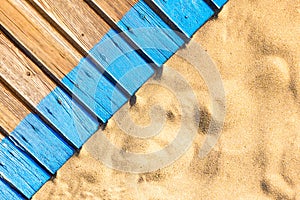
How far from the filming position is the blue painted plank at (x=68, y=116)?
3.50 meters

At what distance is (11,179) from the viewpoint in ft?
11.6

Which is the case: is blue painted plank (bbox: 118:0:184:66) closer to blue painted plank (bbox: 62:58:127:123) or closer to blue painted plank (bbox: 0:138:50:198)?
blue painted plank (bbox: 62:58:127:123)

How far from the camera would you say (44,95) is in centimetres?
349

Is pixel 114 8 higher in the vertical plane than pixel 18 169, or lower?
higher

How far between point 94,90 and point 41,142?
58 centimetres

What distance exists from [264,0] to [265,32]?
0.25m

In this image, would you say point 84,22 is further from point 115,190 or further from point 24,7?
point 115,190

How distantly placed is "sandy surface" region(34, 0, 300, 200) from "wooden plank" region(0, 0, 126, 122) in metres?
0.23

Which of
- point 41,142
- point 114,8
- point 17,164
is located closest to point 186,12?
point 114,8

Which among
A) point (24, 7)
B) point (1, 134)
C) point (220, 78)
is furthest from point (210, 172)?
point (24, 7)

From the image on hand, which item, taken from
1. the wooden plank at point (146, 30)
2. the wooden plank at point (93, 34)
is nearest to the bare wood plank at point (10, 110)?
the wooden plank at point (93, 34)

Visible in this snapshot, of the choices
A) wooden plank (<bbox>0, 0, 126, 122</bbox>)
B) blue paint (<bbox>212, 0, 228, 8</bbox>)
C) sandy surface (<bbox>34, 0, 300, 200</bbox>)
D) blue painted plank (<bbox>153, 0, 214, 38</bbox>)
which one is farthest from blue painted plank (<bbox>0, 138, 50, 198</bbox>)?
blue paint (<bbox>212, 0, 228, 8</bbox>)

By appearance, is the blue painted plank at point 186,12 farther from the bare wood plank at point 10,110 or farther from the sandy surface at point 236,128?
the bare wood plank at point 10,110

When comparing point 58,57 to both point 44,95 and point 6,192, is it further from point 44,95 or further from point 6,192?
point 6,192
